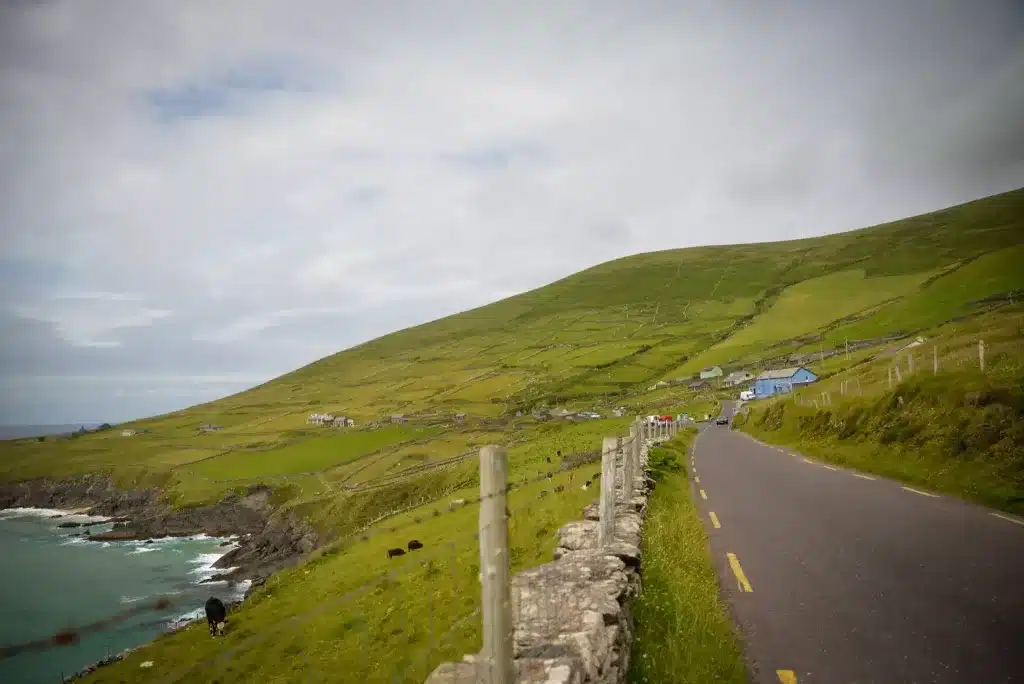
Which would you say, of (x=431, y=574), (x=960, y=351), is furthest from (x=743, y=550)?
(x=960, y=351)

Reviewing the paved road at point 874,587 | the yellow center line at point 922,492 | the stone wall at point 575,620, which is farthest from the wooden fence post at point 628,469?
the yellow center line at point 922,492

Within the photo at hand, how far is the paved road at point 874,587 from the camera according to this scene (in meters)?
7.67

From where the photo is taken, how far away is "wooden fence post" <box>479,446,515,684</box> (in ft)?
18.0

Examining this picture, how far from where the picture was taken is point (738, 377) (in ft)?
405

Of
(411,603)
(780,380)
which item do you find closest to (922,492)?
(411,603)

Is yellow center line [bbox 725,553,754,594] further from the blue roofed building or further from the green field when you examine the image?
the blue roofed building

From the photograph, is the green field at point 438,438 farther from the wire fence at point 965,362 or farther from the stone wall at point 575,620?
the stone wall at point 575,620

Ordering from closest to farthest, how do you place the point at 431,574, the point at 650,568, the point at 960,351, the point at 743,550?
the point at 650,568, the point at 743,550, the point at 431,574, the point at 960,351

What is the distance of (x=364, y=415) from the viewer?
129 m

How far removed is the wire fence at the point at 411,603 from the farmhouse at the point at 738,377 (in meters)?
101

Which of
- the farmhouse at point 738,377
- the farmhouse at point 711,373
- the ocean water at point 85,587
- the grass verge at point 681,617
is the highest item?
the farmhouse at point 711,373

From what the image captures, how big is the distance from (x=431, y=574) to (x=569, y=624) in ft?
43.7

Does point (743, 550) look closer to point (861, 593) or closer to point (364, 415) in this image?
point (861, 593)

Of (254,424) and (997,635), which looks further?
(254,424)
